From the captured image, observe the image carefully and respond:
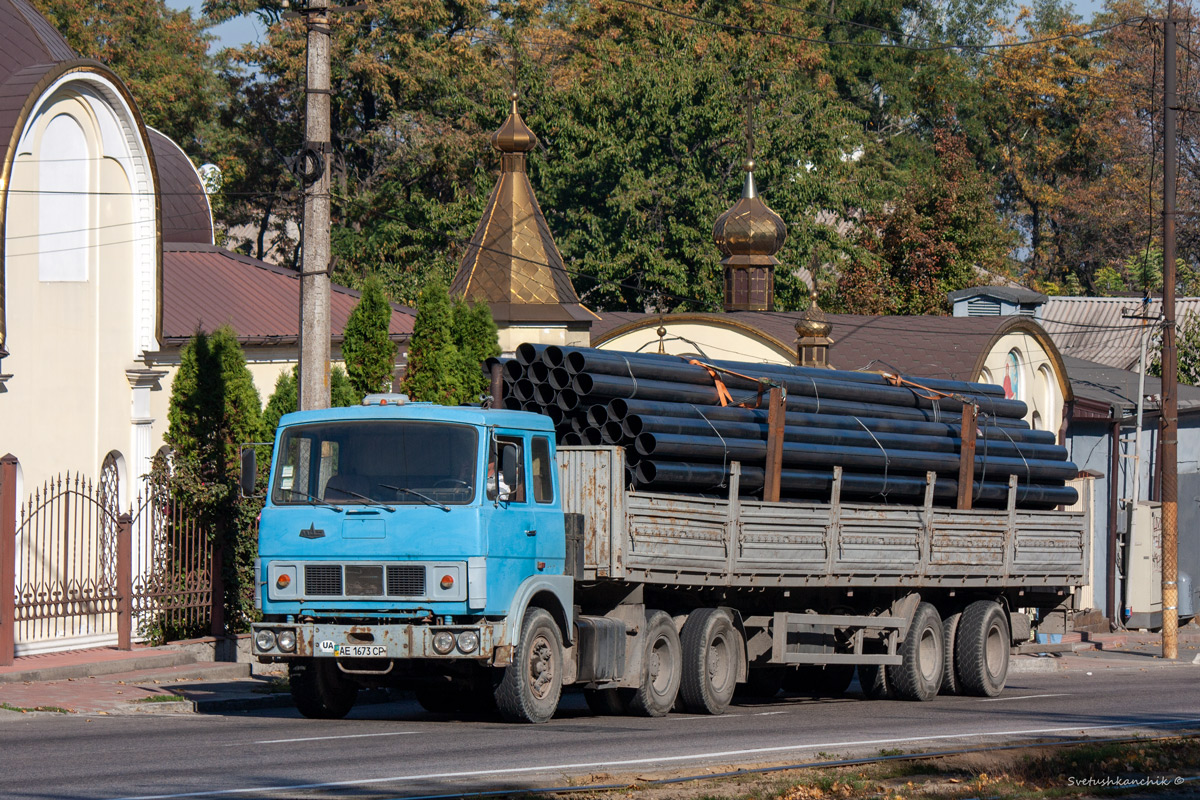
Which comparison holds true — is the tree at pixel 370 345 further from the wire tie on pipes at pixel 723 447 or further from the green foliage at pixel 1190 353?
the green foliage at pixel 1190 353

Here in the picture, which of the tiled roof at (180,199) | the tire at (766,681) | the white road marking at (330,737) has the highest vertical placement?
the tiled roof at (180,199)

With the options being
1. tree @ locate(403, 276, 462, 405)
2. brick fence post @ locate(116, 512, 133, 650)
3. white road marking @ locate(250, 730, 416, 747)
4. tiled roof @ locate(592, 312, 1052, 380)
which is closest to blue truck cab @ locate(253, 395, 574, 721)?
white road marking @ locate(250, 730, 416, 747)

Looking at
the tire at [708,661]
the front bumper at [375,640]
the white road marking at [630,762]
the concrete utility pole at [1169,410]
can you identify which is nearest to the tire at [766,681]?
the tire at [708,661]

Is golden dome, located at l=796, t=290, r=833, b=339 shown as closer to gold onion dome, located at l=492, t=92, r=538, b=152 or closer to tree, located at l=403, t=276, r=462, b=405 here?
gold onion dome, located at l=492, t=92, r=538, b=152

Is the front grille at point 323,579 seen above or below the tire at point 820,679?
above

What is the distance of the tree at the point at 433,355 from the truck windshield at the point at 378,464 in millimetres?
8109

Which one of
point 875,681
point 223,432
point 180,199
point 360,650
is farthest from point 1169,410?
point 360,650

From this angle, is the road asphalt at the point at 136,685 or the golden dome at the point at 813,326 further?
the golden dome at the point at 813,326

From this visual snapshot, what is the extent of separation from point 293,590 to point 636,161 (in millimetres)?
38750

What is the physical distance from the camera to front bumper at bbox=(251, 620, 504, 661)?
12828 millimetres

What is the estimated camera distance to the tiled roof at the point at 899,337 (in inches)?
1353

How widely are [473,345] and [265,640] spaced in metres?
9.60

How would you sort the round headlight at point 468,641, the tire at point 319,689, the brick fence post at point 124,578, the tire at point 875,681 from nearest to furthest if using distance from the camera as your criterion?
the round headlight at point 468,641 → the tire at point 319,689 → the tire at point 875,681 → the brick fence post at point 124,578

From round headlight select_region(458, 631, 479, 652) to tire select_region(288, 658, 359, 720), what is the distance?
5.08 ft
